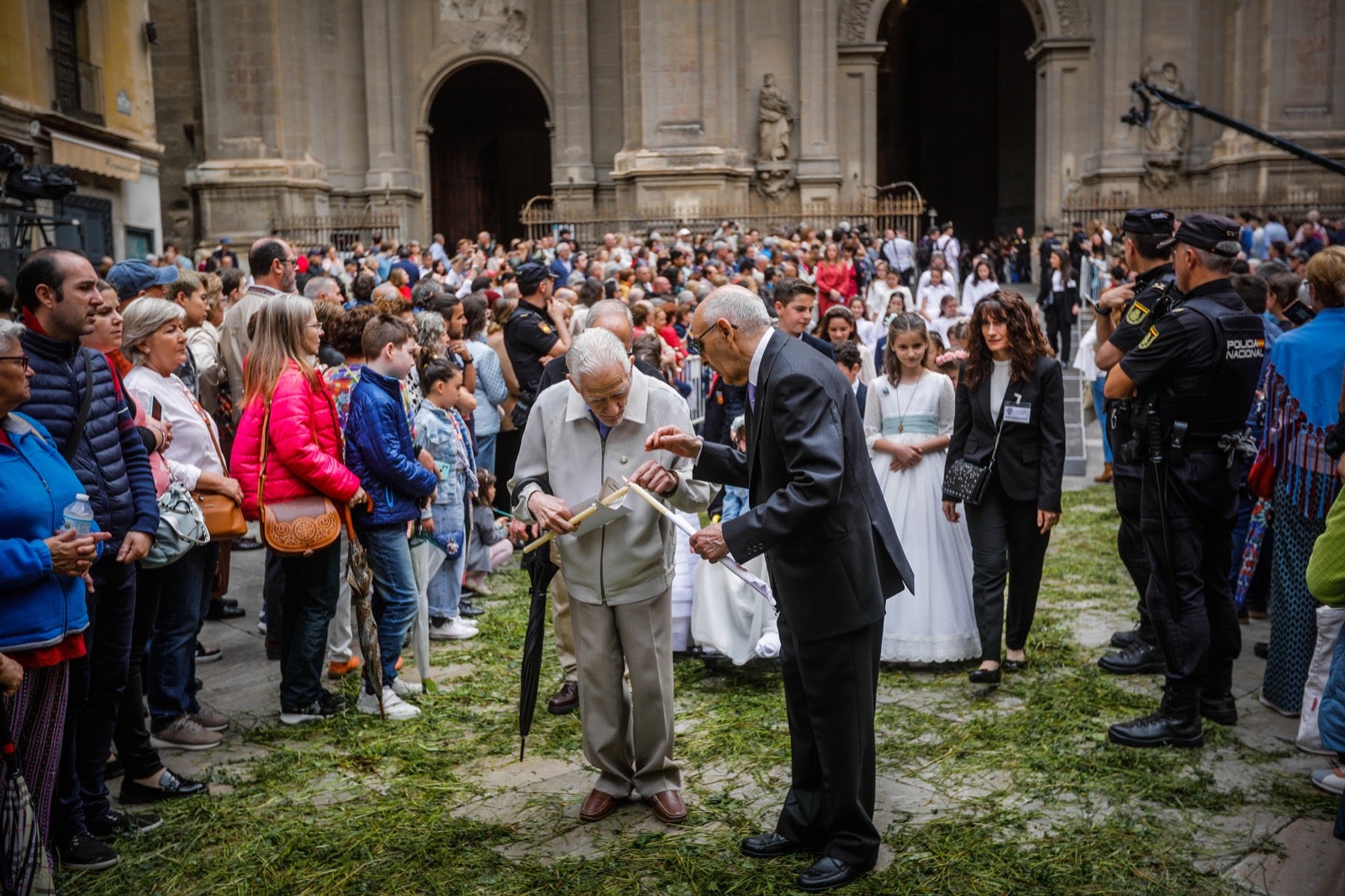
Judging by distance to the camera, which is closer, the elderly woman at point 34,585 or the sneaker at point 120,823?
the elderly woman at point 34,585

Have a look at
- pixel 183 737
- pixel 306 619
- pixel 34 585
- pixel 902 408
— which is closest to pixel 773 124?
pixel 902 408

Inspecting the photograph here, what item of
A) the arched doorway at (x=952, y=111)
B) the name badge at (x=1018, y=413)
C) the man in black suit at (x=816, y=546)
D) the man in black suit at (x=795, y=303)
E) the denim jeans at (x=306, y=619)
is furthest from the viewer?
the arched doorway at (x=952, y=111)

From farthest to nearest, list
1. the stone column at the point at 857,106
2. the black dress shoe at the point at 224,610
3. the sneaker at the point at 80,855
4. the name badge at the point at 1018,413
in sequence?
the stone column at the point at 857,106
the black dress shoe at the point at 224,610
the name badge at the point at 1018,413
the sneaker at the point at 80,855

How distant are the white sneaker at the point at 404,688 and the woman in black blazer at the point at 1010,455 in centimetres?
288

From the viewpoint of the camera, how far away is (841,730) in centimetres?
416

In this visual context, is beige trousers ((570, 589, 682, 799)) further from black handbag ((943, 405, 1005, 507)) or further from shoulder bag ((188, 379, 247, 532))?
black handbag ((943, 405, 1005, 507))

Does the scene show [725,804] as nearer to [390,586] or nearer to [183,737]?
[390,586]

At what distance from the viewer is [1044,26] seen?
29.6 metres

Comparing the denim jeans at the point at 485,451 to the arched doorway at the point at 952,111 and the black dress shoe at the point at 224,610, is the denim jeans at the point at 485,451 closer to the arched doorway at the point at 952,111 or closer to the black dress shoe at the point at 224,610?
the black dress shoe at the point at 224,610

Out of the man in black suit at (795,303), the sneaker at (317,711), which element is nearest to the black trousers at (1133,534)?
the man in black suit at (795,303)

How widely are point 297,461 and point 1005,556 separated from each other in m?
3.69

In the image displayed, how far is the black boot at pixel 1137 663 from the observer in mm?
6430

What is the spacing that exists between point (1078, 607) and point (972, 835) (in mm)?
3541

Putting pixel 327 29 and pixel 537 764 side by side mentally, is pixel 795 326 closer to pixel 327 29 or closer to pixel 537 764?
pixel 537 764
